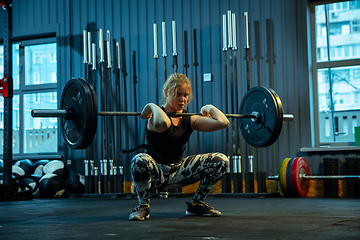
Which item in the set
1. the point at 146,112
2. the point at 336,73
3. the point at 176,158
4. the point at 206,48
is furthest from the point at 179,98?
the point at 336,73

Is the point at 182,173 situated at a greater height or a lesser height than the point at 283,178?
greater

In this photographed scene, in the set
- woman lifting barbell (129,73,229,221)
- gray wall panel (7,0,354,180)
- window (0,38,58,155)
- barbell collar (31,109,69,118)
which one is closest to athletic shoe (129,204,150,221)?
woman lifting barbell (129,73,229,221)

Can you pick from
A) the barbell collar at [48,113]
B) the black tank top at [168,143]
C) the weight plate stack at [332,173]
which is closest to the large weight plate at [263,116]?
the black tank top at [168,143]

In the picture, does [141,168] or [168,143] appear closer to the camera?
[141,168]

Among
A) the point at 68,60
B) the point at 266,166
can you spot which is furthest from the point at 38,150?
the point at 266,166

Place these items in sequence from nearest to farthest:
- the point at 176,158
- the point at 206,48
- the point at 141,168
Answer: the point at 141,168 < the point at 176,158 < the point at 206,48

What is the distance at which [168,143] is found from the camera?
258cm

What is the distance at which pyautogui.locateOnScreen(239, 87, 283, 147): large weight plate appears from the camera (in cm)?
284

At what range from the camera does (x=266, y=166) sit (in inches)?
202

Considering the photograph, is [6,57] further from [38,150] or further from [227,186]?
[227,186]

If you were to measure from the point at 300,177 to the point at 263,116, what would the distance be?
6.29 ft

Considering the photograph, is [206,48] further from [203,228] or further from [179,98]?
[203,228]

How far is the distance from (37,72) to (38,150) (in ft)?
3.78

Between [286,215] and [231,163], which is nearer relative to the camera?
[286,215]
